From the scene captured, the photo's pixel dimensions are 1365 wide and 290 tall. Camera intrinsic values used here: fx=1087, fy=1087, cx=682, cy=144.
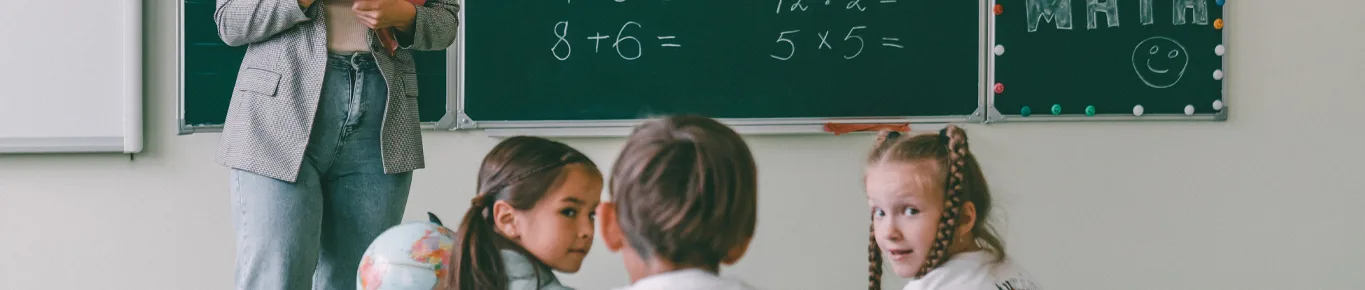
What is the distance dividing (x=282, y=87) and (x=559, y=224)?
0.76 meters

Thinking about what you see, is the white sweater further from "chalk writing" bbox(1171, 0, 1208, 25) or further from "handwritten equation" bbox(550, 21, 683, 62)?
"chalk writing" bbox(1171, 0, 1208, 25)

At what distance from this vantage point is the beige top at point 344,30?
193cm

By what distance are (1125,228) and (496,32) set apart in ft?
5.53

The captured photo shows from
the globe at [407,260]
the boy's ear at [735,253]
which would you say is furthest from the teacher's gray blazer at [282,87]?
the boy's ear at [735,253]

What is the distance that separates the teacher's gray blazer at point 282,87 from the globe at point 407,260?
0.55 metres

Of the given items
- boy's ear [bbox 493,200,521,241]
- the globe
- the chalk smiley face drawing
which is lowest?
the globe

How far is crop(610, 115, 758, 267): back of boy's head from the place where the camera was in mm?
1193

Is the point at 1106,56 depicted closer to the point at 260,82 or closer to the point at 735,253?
the point at 735,253

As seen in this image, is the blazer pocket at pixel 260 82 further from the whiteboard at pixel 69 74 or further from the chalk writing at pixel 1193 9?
the chalk writing at pixel 1193 9

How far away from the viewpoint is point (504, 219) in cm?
137

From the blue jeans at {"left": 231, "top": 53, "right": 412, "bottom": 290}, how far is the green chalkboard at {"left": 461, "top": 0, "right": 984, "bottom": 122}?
0.78m

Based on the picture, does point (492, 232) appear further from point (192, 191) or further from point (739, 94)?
point (192, 191)

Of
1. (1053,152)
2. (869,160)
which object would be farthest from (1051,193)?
(869,160)

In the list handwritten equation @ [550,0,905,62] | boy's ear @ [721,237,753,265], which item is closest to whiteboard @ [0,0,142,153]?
handwritten equation @ [550,0,905,62]
